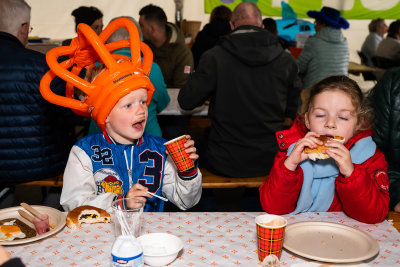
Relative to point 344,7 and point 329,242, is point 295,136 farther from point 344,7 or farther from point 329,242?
point 344,7

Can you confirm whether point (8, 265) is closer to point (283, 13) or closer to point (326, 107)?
point (326, 107)

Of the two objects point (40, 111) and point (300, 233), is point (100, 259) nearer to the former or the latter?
point (300, 233)

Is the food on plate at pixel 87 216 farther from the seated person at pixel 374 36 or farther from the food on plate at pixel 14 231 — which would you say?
the seated person at pixel 374 36

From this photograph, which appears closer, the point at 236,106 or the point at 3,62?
the point at 3,62

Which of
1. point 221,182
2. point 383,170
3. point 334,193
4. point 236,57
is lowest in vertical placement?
point 221,182

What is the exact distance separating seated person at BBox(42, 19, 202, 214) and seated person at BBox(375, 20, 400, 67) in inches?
260

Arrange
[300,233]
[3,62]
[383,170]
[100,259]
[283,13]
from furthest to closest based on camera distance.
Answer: [283,13]
[3,62]
[383,170]
[300,233]
[100,259]

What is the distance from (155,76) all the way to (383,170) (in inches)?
93.5

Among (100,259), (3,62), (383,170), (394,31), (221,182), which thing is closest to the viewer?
(100,259)

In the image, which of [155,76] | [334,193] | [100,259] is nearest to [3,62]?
[155,76]

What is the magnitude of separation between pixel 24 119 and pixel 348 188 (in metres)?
2.47

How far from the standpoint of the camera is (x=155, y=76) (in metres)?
3.93

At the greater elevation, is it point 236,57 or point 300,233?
point 236,57

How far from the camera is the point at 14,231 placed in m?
1.76
